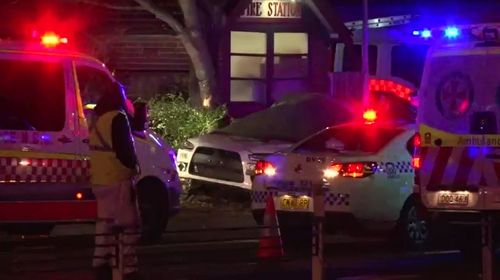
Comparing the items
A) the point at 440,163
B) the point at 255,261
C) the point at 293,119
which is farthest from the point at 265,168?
the point at 293,119

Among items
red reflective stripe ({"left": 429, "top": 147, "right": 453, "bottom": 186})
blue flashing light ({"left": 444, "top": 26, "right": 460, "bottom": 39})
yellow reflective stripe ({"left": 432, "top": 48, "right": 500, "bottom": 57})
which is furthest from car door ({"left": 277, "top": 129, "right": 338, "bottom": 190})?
blue flashing light ({"left": 444, "top": 26, "right": 460, "bottom": 39})

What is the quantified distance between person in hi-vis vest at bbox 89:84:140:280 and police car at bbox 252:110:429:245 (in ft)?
11.6

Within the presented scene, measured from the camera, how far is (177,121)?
1822cm

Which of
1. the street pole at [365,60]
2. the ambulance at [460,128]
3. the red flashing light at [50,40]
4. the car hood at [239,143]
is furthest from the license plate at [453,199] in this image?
the street pole at [365,60]

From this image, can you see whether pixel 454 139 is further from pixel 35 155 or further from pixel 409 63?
pixel 409 63

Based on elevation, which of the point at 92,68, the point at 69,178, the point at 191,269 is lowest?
the point at 191,269

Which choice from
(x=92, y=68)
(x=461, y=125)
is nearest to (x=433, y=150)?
(x=461, y=125)

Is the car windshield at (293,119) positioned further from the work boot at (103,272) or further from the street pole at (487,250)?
the work boot at (103,272)

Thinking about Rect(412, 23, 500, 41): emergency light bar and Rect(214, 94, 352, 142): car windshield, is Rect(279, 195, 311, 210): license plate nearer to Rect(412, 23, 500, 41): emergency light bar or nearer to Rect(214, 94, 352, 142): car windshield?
Rect(412, 23, 500, 41): emergency light bar

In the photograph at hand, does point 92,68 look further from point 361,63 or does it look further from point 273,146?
point 361,63

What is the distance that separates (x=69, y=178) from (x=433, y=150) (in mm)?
3854

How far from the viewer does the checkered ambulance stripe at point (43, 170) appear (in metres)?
11.5

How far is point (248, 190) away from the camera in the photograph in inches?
615

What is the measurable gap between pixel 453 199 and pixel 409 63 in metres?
8.75
